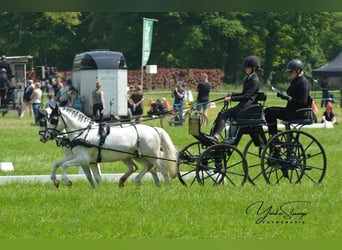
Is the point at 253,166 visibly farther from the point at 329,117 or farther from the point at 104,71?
the point at 104,71

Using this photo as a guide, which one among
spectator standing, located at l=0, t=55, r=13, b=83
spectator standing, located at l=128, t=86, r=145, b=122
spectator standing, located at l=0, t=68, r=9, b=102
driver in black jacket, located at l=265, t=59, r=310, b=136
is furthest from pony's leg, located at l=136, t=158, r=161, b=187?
spectator standing, located at l=0, t=55, r=13, b=83

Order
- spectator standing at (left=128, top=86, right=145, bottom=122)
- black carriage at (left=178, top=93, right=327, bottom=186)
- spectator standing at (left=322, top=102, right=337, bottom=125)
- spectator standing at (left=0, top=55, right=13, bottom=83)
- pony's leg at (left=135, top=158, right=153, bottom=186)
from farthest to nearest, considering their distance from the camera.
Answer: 1. spectator standing at (left=0, top=55, right=13, bottom=83)
2. spectator standing at (left=322, top=102, right=337, bottom=125)
3. spectator standing at (left=128, top=86, right=145, bottom=122)
4. pony's leg at (left=135, top=158, right=153, bottom=186)
5. black carriage at (left=178, top=93, right=327, bottom=186)

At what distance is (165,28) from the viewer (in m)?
27.7

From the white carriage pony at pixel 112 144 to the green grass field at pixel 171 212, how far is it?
0.35m

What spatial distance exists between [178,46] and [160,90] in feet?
39.8

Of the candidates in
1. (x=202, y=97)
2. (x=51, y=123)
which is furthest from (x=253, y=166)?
(x=202, y=97)

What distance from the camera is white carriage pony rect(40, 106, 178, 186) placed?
12484 mm

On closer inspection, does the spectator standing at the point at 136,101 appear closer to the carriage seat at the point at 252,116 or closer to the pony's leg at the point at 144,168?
the pony's leg at the point at 144,168

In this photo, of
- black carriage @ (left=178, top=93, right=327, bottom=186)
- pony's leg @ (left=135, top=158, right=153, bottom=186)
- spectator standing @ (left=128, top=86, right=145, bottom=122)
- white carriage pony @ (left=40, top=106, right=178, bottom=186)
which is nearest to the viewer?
black carriage @ (left=178, top=93, right=327, bottom=186)

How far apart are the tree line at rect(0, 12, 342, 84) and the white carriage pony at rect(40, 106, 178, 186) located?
31.4ft

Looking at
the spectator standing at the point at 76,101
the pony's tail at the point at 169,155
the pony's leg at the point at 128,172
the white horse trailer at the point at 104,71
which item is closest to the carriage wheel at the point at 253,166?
the pony's tail at the point at 169,155

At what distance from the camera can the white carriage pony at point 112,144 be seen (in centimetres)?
1248

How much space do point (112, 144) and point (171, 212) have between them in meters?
2.65

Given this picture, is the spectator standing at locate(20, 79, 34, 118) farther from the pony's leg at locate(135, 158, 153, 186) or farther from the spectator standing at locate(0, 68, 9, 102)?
the pony's leg at locate(135, 158, 153, 186)
